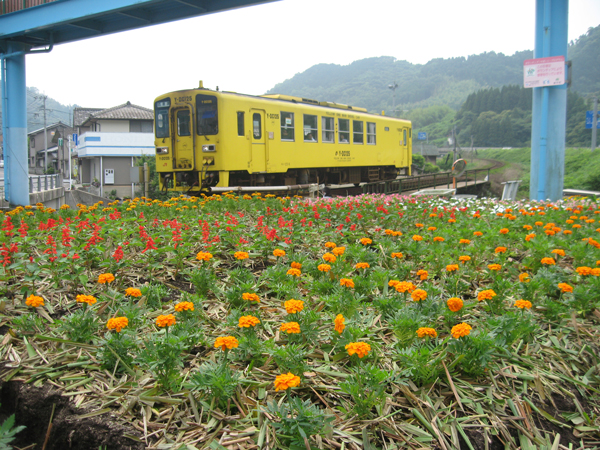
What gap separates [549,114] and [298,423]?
11.4 metres

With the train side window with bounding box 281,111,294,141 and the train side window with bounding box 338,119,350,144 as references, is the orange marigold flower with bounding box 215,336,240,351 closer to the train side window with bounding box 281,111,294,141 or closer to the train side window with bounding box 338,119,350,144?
the train side window with bounding box 281,111,294,141

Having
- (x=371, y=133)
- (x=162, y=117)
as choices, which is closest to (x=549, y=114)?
(x=371, y=133)

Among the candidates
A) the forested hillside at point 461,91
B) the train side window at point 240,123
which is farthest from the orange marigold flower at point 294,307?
the forested hillside at point 461,91

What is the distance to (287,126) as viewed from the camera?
1360 cm

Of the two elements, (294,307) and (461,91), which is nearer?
(294,307)

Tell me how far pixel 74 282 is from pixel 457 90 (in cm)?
13605

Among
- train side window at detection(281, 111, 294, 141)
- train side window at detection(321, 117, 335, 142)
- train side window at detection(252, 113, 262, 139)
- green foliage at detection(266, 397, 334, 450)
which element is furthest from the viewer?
train side window at detection(321, 117, 335, 142)

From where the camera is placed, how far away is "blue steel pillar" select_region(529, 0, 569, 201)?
34.9 feet

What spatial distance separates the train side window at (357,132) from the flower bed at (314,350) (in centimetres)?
1316

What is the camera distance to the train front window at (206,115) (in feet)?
39.2

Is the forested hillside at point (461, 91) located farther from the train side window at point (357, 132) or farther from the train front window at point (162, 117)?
the train front window at point (162, 117)

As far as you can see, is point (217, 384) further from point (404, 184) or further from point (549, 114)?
point (404, 184)

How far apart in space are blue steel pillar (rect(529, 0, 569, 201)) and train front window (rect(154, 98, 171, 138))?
9.55 metres

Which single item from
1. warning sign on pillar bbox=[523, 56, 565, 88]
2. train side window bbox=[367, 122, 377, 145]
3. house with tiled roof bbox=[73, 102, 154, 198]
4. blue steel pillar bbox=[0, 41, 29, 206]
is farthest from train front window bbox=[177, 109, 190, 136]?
house with tiled roof bbox=[73, 102, 154, 198]
